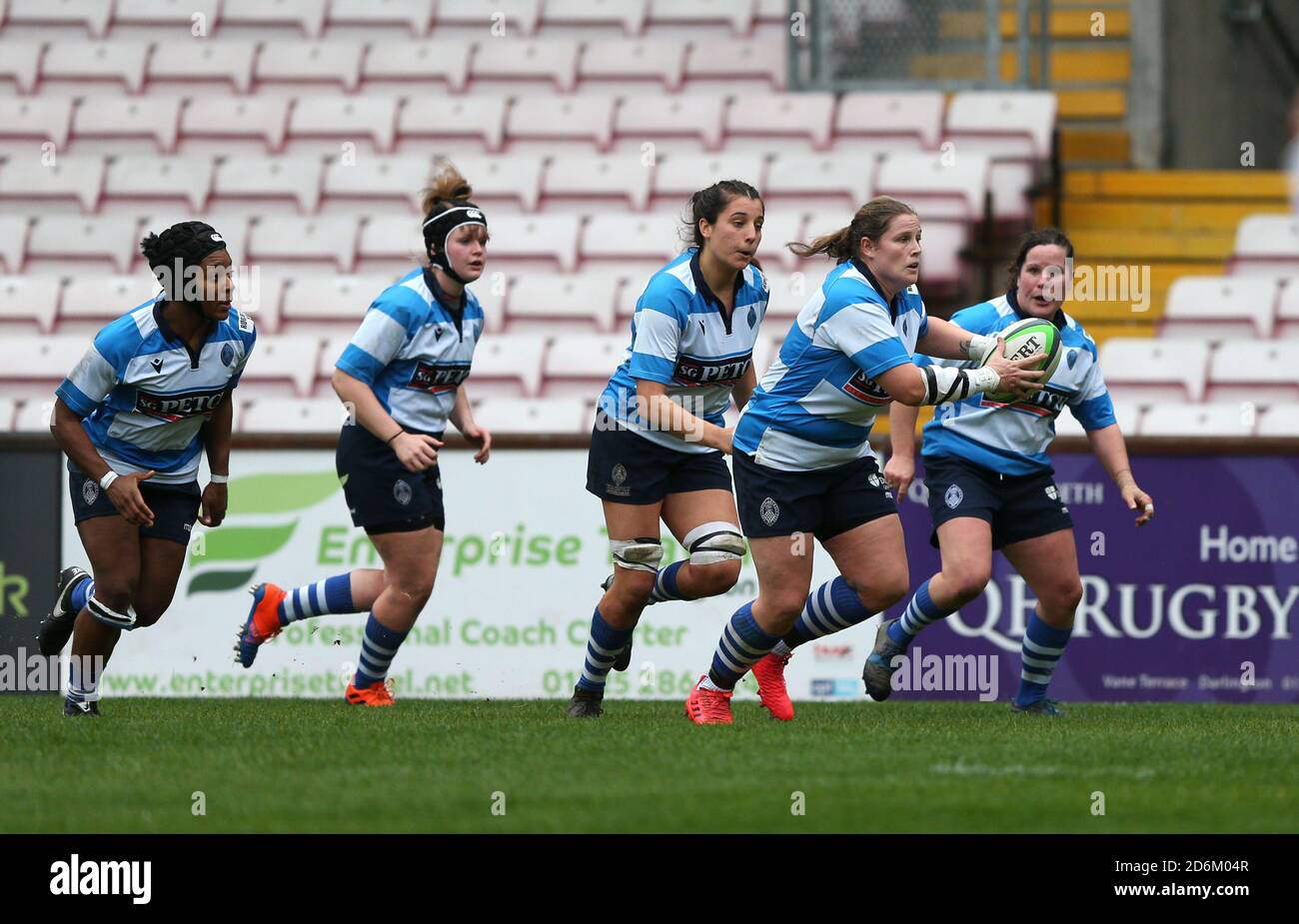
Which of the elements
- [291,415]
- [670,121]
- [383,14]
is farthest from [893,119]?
[291,415]

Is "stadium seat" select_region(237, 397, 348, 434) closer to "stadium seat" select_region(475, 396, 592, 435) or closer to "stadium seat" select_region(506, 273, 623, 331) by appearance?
"stadium seat" select_region(475, 396, 592, 435)

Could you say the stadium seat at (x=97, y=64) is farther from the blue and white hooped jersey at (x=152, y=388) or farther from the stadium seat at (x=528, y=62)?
the blue and white hooped jersey at (x=152, y=388)

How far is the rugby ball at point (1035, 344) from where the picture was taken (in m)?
7.53

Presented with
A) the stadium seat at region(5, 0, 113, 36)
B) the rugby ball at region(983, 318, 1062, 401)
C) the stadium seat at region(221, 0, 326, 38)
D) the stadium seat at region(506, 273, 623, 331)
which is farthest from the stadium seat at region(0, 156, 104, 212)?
the rugby ball at region(983, 318, 1062, 401)

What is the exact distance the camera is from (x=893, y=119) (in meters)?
14.7

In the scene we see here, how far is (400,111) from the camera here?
609 inches

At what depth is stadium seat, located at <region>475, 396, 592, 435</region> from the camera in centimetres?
1229

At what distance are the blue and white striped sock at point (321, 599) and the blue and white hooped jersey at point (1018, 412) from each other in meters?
2.77

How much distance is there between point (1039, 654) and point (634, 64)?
27.0ft

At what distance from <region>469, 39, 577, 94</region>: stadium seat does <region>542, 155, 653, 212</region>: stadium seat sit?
1315 millimetres

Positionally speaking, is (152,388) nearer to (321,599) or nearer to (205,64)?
(321,599)

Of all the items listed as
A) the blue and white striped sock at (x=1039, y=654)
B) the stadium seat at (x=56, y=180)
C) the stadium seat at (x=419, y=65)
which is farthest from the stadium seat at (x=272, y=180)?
the blue and white striped sock at (x=1039, y=654)

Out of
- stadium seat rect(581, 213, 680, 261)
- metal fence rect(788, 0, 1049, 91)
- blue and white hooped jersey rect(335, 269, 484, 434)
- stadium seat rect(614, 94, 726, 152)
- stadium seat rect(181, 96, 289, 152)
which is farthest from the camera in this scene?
stadium seat rect(181, 96, 289, 152)

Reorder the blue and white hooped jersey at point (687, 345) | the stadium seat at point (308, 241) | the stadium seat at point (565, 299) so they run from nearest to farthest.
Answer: the blue and white hooped jersey at point (687, 345) < the stadium seat at point (565, 299) < the stadium seat at point (308, 241)
